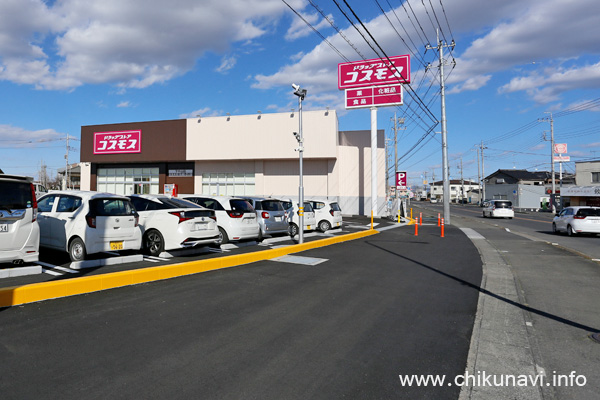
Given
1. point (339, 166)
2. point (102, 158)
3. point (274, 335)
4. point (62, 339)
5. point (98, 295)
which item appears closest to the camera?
point (62, 339)

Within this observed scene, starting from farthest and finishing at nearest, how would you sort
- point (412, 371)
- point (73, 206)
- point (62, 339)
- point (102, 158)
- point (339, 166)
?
point (102, 158), point (339, 166), point (73, 206), point (62, 339), point (412, 371)

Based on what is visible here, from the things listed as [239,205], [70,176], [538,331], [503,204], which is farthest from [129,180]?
[538,331]

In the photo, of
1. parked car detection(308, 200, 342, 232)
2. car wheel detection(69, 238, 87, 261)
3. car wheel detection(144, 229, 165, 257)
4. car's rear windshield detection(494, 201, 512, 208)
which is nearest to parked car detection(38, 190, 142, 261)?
car wheel detection(69, 238, 87, 261)

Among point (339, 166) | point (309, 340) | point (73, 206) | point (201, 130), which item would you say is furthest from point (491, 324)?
point (201, 130)

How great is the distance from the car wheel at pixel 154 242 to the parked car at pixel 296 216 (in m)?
6.87

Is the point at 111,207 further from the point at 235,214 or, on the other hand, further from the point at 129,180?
the point at 129,180

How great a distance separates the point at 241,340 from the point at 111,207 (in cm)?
561

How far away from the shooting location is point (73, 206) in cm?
834

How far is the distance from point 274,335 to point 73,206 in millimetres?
6399

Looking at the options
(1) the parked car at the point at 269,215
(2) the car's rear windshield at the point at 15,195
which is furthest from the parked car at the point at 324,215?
(2) the car's rear windshield at the point at 15,195

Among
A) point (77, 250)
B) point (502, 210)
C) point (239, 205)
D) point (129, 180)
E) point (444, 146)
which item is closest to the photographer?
point (77, 250)

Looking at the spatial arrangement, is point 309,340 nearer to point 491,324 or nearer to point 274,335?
point 274,335

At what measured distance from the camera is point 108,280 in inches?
259

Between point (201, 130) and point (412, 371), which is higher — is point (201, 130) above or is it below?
above
